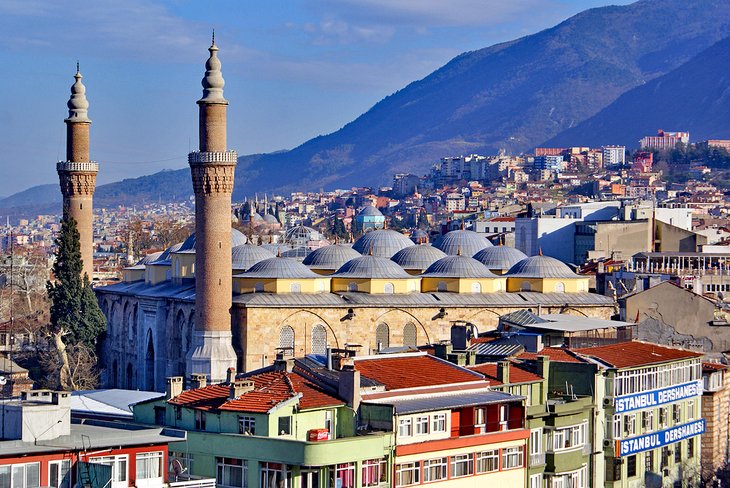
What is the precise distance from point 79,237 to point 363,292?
11364mm

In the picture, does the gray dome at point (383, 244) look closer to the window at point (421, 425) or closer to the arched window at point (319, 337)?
the arched window at point (319, 337)

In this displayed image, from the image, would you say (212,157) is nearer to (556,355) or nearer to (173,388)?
(556,355)

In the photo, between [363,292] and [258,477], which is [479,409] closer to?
[258,477]

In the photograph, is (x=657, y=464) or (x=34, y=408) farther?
(x=657, y=464)

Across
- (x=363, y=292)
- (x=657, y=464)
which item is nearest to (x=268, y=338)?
(x=363, y=292)

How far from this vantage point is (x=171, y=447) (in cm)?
2395

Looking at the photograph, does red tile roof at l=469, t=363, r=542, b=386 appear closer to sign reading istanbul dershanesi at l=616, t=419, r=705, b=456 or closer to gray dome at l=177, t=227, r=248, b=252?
sign reading istanbul dershanesi at l=616, t=419, r=705, b=456

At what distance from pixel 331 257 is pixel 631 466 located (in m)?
23.0

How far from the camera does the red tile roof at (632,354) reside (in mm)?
32281

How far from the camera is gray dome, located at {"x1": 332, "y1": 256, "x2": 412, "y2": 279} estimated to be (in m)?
50.1

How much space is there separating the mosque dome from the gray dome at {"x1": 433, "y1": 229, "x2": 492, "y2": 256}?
1261 centimetres

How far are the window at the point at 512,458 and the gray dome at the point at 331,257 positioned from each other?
1046 inches

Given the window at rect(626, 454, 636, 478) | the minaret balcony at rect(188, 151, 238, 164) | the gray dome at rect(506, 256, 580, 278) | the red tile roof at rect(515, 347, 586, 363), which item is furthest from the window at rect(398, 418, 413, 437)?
the gray dome at rect(506, 256, 580, 278)

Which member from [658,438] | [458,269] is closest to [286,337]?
[458,269]
